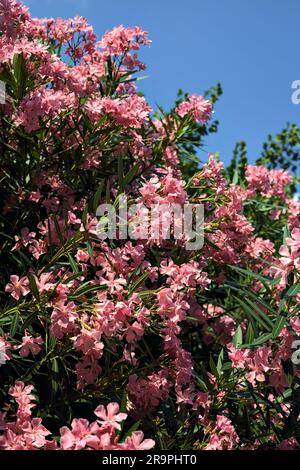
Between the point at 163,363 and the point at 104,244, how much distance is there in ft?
1.46

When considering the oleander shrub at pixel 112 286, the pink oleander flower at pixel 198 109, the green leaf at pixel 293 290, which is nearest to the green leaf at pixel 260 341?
the oleander shrub at pixel 112 286

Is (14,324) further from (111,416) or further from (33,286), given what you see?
(111,416)

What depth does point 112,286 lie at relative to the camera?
1.70 metres

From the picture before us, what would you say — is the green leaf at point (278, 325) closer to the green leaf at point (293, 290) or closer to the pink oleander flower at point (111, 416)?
the green leaf at point (293, 290)

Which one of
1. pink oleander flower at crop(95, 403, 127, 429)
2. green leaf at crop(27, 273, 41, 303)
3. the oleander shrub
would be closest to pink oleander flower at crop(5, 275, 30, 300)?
the oleander shrub

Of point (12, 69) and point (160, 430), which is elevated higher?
point (12, 69)

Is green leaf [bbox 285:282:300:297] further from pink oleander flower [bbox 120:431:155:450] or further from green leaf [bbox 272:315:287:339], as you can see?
pink oleander flower [bbox 120:431:155:450]

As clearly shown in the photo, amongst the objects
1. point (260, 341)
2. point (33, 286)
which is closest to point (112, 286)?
point (33, 286)

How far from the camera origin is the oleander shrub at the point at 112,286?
5.50ft

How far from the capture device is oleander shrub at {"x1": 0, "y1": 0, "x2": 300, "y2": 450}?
1676 millimetres

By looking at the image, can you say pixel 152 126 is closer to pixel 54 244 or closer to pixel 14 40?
pixel 14 40

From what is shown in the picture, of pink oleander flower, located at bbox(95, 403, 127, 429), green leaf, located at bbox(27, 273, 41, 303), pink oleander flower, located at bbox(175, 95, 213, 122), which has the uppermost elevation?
pink oleander flower, located at bbox(175, 95, 213, 122)

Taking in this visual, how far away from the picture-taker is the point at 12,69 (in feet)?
7.05

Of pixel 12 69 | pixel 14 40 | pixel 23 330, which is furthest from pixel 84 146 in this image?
pixel 23 330
